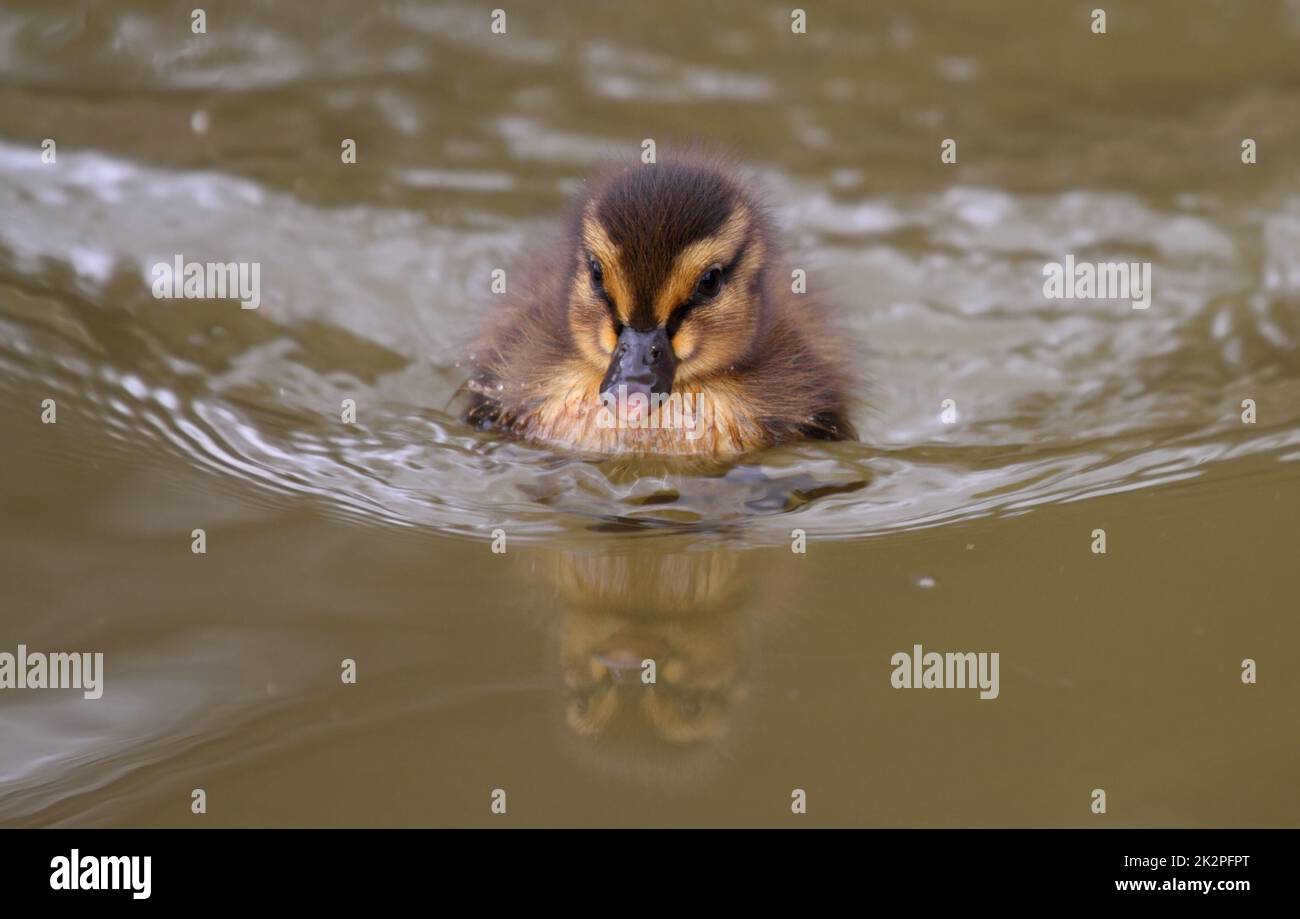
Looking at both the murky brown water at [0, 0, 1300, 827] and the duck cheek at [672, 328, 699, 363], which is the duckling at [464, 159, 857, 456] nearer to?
the duck cheek at [672, 328, 699, 363]

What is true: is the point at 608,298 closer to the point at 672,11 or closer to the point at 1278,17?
the point at 672,11

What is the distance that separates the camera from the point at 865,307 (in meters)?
5.88

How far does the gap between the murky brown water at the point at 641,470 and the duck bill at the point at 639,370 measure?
32 cm

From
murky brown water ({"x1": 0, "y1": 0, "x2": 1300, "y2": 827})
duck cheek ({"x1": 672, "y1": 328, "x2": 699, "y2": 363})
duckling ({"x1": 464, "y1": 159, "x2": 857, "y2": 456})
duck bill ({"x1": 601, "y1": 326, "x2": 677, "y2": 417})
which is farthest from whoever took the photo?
duck cheek ({"x1": 672, "y1": 328, "x2": 699, "y2": 363})

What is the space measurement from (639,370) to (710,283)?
0.37 m

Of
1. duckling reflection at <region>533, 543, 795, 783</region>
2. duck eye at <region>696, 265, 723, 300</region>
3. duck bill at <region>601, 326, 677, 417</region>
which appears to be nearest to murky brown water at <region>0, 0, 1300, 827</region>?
duckling reflection at <region>533, 543, 795, 783</region>

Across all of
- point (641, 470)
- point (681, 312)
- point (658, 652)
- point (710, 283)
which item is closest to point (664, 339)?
point (681, 312)

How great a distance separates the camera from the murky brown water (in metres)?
2.80

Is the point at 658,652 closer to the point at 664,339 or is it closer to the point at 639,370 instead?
the point at 639,370

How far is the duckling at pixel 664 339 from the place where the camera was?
3.85 metres

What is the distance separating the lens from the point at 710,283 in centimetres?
398

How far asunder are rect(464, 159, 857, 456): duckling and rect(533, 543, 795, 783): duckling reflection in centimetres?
45

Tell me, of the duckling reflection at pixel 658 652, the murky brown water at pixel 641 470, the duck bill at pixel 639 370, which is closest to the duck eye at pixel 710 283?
the duck bill at pixel 639 370

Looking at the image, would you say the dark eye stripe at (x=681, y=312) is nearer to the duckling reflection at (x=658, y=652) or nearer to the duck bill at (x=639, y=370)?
the duck bill at (x=639, y=370)
